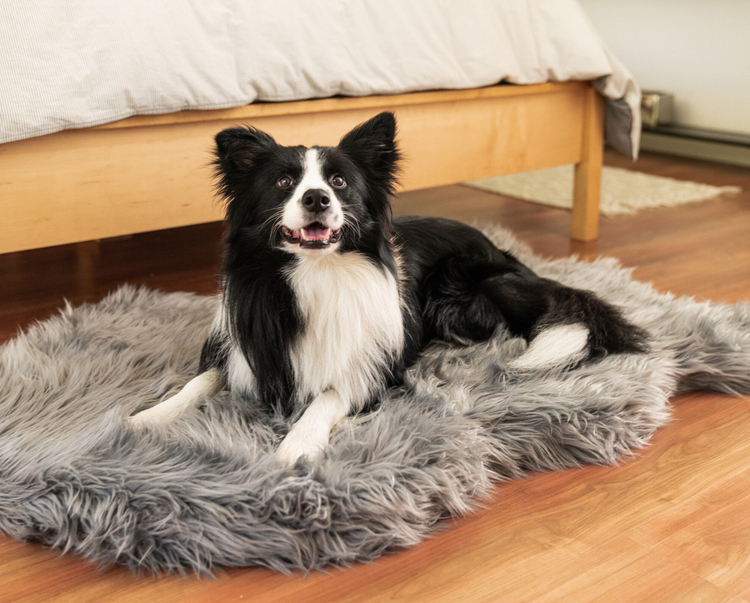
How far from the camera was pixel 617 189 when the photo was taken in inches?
164

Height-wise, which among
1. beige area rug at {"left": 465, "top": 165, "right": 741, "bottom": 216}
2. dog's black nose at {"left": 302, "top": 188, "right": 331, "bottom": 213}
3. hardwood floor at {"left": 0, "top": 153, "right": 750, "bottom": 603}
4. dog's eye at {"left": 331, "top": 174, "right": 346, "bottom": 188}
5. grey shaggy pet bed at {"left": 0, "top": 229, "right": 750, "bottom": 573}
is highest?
dog's eye at {"left": 331, "top": 174, "right": 346, "bottom": 188}

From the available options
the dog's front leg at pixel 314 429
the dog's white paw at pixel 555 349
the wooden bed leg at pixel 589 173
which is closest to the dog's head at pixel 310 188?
the dog's front leg at pixel 314 429

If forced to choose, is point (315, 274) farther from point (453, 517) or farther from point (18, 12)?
point (18, 12)

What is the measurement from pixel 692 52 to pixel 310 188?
436 cm

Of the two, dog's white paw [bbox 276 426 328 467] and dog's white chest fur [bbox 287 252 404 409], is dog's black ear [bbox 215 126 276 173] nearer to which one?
dog's white chest fur [bbox 287 252 404 409]

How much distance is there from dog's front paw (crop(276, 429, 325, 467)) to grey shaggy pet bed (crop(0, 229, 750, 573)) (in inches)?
1.3

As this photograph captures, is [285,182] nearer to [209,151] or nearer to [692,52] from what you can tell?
[209,151]

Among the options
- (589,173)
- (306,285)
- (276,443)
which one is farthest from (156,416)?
(589,173)

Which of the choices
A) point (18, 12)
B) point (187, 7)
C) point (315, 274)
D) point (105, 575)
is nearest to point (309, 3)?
point (187, 7)

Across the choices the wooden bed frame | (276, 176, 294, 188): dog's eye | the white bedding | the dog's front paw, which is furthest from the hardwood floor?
the white bedding

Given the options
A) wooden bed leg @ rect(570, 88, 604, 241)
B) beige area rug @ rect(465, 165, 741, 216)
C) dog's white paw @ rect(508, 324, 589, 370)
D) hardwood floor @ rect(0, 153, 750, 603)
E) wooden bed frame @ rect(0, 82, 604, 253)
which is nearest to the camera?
hardwood floor @ rect(0, 153, 750, 603)

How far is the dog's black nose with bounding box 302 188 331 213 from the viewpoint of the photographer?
146cm

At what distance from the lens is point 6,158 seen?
1.94 metres

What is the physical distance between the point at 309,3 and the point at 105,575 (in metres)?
1.80
